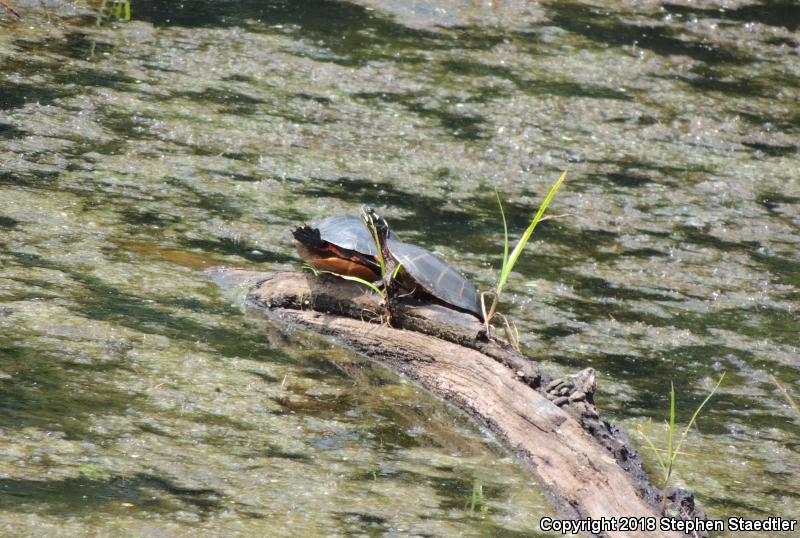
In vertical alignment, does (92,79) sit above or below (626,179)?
above

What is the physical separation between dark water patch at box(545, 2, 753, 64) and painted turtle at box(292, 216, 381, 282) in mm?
3705

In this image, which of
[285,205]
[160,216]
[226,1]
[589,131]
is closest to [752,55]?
[589,131]

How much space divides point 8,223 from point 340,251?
121cm

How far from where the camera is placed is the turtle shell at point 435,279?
3463 mm

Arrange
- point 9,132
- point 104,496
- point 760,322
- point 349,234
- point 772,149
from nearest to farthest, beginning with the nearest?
point 104,496, point 349,234, point 760,322, point 9,132, point 772,149

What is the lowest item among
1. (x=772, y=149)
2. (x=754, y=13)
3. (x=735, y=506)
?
(x=735, y=506)

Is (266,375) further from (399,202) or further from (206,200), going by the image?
(399,202)

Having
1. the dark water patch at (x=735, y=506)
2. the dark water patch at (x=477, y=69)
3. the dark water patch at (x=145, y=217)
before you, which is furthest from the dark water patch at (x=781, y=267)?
the dark water patch at (x=145, y=217)

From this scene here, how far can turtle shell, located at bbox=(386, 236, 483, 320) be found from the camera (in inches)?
136

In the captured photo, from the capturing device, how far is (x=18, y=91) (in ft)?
16.8

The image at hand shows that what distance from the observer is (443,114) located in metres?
5.69

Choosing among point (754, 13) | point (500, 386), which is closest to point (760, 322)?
point (500, 386)

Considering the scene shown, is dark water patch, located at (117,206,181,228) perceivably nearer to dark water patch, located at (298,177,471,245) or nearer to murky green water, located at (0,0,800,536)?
murky green water, located at (0,0,800,536)

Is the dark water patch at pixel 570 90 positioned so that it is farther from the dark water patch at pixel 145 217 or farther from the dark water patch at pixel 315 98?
the dark water patch at pixel 145 217
